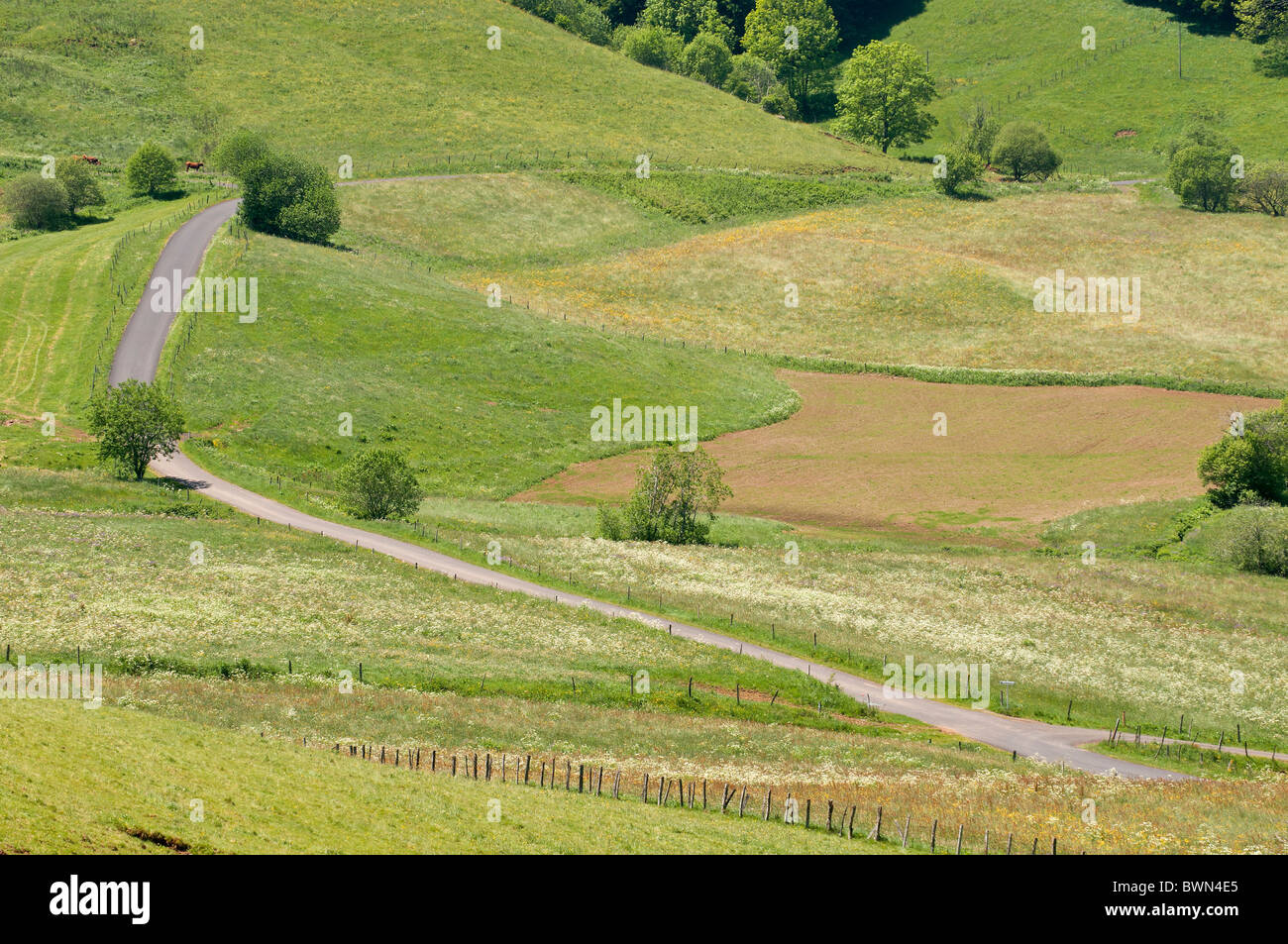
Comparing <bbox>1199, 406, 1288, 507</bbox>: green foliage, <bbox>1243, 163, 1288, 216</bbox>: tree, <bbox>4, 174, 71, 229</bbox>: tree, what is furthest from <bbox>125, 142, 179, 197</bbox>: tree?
<bbox>1243, 163, 1288, 216</bbox>: tree

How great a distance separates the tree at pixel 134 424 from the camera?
7162 cm

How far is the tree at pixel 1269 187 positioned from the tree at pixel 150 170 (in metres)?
133

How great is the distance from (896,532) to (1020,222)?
3356 inches

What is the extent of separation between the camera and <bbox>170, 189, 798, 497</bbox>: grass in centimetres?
8456

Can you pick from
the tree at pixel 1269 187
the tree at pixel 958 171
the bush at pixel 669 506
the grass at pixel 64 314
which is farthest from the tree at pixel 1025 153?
the bush at pixel 669 506

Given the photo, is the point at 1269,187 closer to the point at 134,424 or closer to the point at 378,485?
the point at 378,485

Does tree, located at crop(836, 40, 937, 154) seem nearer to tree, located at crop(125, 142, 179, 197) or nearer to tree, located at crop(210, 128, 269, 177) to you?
tree, located at crop(210, 128, 269, 177)

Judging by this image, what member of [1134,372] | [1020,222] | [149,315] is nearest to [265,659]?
[149,315]

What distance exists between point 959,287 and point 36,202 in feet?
328

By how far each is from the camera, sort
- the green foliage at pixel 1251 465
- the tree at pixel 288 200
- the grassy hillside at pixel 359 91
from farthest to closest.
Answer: the grassy hillside at pixel 359 91, the tree at pixel 288 200, the green foliage at pixel 1251 465

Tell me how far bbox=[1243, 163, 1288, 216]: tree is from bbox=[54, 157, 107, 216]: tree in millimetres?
139320

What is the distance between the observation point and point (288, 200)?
11862 cm

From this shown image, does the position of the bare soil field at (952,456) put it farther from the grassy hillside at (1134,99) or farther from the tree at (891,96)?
the tree at (891,96)
